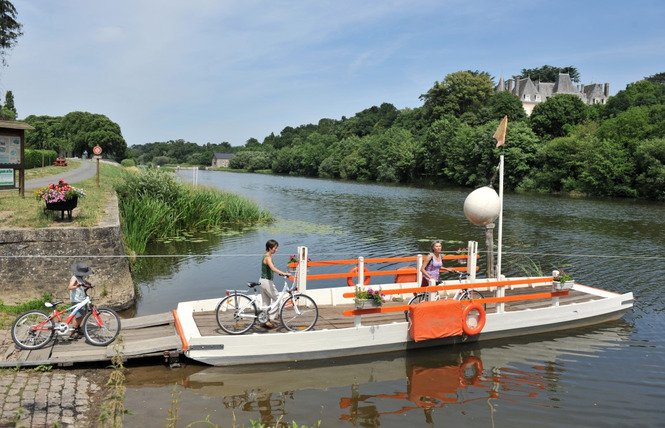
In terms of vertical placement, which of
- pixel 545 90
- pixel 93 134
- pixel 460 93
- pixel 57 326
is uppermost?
pixel 545 90

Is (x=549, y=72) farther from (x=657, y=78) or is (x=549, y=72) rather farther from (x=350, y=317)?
(x=350, y=317)

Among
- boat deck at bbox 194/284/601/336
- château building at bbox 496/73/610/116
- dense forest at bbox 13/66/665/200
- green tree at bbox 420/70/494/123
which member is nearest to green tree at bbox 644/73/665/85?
dense forest at bbox 13/66/665/200

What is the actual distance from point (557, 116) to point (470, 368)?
6792cm

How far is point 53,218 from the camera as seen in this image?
12.2m

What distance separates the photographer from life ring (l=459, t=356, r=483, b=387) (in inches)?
336

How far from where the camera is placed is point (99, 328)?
8.48 m

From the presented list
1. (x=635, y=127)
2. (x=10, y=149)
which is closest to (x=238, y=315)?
(x=10, y=149)

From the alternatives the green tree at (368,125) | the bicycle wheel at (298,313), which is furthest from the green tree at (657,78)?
the bicycle wheel at (298,313)

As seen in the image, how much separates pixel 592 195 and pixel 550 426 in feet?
175

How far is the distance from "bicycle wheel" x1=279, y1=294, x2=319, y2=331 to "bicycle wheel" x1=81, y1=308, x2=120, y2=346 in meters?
2.81

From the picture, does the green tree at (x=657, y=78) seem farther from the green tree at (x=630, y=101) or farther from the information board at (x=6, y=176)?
the information board at (x=6, y=176)

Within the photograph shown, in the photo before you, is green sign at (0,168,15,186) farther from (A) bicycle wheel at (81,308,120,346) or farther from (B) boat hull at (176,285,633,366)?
(B) boat hull at (176,285,633,366)

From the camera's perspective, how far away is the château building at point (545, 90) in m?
112

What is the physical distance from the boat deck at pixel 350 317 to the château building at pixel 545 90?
106 metres
